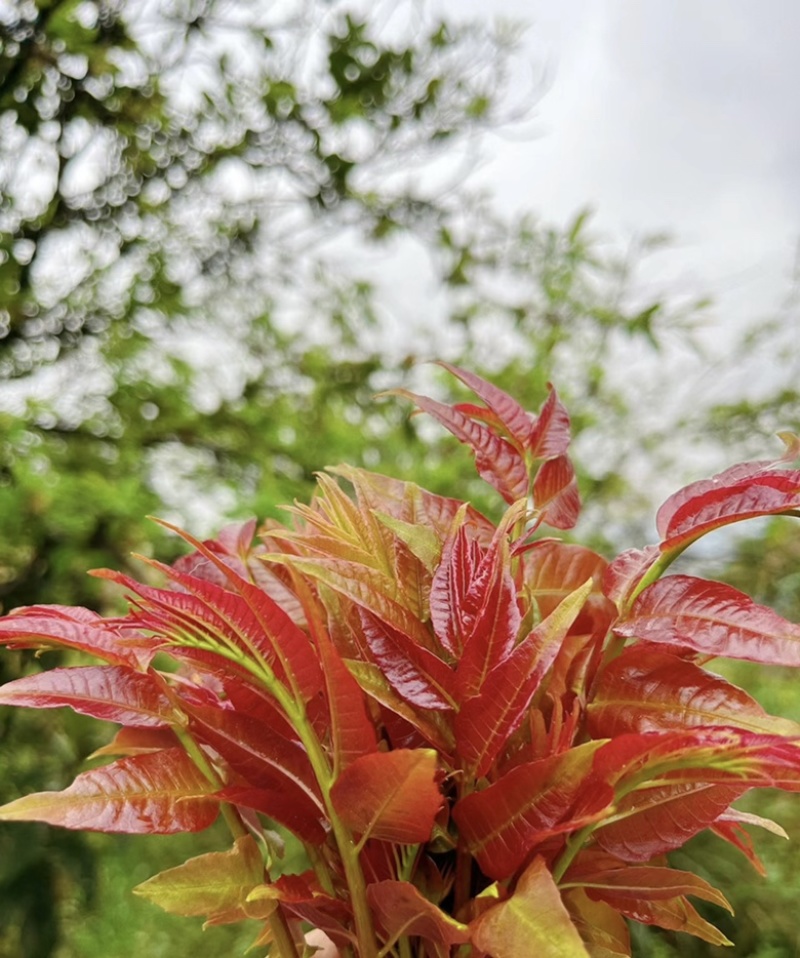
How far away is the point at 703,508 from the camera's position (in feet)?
0.94

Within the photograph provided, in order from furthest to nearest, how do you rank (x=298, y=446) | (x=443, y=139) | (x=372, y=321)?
(x=372, y=321), (x=443, y=139), (x=298, y=446)

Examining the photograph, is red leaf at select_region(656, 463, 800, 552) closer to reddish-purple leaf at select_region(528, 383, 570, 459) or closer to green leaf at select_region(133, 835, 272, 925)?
reddish-purple leaf at select_region(528, 383, 570, 459)

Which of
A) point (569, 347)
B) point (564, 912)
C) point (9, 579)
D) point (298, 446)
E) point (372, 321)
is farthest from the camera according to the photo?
point (569, 347)

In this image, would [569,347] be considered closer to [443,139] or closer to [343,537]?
[443,139]

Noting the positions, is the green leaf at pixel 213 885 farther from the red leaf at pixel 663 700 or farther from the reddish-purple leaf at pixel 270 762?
the red leaf at pixel 663 700

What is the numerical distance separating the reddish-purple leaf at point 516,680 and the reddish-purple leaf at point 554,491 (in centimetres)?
10

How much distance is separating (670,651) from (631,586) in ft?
0.10

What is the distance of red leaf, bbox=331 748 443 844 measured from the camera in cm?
24

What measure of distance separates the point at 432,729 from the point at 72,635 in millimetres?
140

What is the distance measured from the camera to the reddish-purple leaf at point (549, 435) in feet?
1.16

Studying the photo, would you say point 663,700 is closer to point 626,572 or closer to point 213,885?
point 626,572

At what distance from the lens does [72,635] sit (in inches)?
11.7

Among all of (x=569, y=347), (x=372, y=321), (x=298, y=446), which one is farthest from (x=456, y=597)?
(x=569, y=347)

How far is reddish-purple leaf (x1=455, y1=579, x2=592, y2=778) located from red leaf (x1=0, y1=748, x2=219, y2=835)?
107 mm
